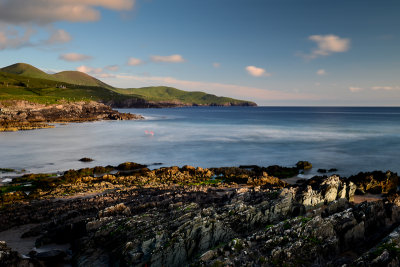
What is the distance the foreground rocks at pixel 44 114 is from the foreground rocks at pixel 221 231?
97420mm

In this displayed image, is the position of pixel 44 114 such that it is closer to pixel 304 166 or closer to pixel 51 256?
pixel 304 166

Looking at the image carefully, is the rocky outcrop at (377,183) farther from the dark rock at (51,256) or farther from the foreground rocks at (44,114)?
the foreground rocks at (44,114)

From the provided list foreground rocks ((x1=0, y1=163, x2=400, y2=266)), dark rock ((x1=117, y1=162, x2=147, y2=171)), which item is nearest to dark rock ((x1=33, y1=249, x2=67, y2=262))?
foreground rocks ((x1=0, y1=163, x2=400, y2=266))

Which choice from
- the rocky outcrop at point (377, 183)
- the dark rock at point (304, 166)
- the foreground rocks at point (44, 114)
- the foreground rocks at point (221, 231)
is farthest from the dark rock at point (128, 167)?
the foreground rocks at point (44, 114)

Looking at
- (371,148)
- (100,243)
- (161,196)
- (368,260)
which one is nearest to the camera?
(368,260)

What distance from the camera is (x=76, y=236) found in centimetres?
1950

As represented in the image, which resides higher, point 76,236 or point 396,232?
point 396,232

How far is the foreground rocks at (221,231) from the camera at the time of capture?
41.7ft

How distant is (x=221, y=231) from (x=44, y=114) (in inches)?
6144

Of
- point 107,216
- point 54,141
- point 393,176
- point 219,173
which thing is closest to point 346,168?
point 393,176

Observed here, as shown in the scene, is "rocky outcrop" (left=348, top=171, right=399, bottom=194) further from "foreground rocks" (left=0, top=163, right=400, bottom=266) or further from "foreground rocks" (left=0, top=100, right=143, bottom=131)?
"foreground rocks" (left=0, top=100, right=143, bottom=131)

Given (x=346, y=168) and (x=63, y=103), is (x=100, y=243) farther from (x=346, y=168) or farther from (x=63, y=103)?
(x=63, y=103)

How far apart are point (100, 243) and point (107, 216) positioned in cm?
371

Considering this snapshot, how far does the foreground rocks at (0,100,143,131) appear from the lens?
111875 millimetres
